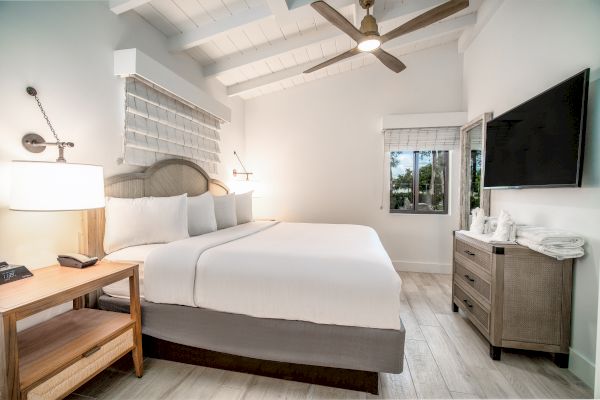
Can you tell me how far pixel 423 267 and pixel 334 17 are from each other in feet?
10.8

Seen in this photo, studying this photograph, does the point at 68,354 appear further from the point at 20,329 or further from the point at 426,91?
the point at 426,91

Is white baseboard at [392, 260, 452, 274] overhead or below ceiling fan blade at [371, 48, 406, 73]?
below

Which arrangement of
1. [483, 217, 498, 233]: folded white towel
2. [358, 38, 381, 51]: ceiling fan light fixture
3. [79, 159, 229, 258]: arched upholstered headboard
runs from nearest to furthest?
[79, 159, 229, 258]: arched upholstered headboard, [358, 38, 381, 51]: ceiling fan light fixture, [483, 217, 498, 233]: folded white towel

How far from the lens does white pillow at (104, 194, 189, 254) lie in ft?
6.17

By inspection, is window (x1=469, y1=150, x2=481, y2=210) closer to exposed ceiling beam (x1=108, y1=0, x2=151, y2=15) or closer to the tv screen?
the tv screen

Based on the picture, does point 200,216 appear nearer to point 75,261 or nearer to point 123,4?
point 75,261

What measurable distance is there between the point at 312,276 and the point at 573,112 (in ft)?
6.09

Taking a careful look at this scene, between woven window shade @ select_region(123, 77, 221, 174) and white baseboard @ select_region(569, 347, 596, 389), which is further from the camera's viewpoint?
woven window shade @ select_region(123, 77, 221, 174)

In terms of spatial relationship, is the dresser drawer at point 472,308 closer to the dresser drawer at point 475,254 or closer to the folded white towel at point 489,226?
the dresser drawer at point 475,254

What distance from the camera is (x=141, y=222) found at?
6.35ft

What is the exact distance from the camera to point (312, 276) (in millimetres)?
1462

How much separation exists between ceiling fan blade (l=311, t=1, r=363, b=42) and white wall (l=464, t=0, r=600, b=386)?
1.36 m

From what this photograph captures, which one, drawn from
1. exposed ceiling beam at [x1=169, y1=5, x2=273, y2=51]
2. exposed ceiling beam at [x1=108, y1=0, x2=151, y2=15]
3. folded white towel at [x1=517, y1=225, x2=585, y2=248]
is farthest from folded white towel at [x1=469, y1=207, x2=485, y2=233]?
exposed ceiling beam at [x1=108, y1=0, x2=151, y2=15]

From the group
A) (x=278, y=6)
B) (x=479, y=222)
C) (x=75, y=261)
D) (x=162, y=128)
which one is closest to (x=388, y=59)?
(x=278, y=6)
